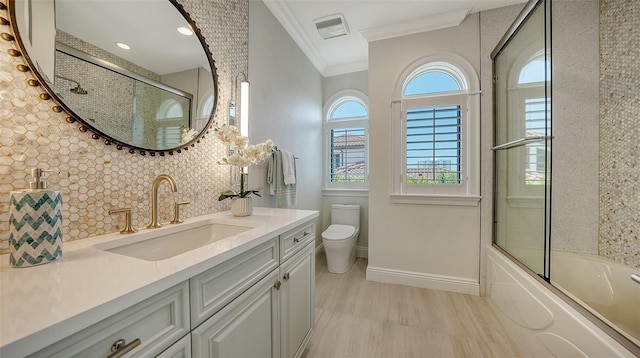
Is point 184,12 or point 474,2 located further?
point 474,2

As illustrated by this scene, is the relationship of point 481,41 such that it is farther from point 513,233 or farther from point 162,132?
point 162,132

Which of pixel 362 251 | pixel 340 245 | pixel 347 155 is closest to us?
pixel 340 245

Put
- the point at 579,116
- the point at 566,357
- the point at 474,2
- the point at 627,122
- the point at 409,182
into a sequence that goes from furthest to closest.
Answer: the point at 409,182
the point at 474,2
the point at 579,116
the point at 627,122
the point at 566,357

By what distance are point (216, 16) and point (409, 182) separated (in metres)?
2.10

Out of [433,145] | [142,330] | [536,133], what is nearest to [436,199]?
[433,145]

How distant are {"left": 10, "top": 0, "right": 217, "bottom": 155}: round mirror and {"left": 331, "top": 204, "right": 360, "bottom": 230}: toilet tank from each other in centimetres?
205

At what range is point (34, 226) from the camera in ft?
1.93

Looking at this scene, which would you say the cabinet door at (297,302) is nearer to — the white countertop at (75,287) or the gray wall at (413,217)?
the white countertop at (75,287)

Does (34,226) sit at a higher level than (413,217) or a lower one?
higher

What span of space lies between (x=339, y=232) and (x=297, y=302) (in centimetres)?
147

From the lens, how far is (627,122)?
1557 millimetres

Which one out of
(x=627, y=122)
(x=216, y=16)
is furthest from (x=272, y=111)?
(x=627, y=122)

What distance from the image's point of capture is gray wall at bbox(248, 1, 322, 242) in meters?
1.80

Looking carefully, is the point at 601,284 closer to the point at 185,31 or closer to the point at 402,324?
the point at 402,324
